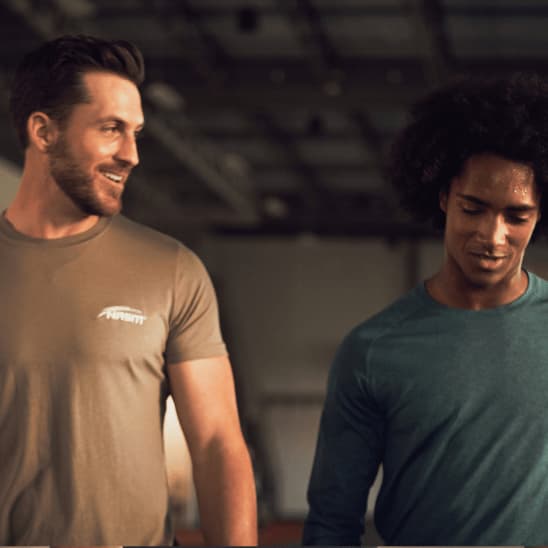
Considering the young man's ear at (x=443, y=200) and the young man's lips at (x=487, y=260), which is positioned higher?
the young man's ear at (x=443, y=200)

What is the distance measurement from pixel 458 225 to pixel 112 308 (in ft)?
1.93

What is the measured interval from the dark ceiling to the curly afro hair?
15.7ft

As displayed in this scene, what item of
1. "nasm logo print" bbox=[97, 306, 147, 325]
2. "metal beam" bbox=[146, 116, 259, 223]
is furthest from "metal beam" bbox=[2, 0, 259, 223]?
"nasm logo print" bbox=[97, 306, 147, 325]

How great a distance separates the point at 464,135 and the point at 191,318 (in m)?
0.58

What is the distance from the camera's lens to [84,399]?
1874mm

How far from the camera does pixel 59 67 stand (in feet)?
6.45

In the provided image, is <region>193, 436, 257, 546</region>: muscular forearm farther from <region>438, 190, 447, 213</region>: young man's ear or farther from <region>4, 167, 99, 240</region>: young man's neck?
<region>438, 190, 447, 213</region>: young man's ear

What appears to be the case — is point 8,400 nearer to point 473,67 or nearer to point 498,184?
point 498,184

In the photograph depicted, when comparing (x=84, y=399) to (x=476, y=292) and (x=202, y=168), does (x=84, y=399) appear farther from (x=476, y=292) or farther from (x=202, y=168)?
(x=202, y=168)

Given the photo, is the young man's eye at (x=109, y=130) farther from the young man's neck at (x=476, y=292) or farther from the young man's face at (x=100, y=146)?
the young man's neck at (x=476, y=292)

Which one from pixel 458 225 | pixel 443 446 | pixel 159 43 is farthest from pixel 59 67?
pixel 159 43

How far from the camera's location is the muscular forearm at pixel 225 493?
6.23ft

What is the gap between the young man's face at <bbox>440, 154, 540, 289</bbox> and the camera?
1909mm

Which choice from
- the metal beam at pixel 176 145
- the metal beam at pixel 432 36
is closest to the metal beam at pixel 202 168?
the metal beam at pixel 176 145
